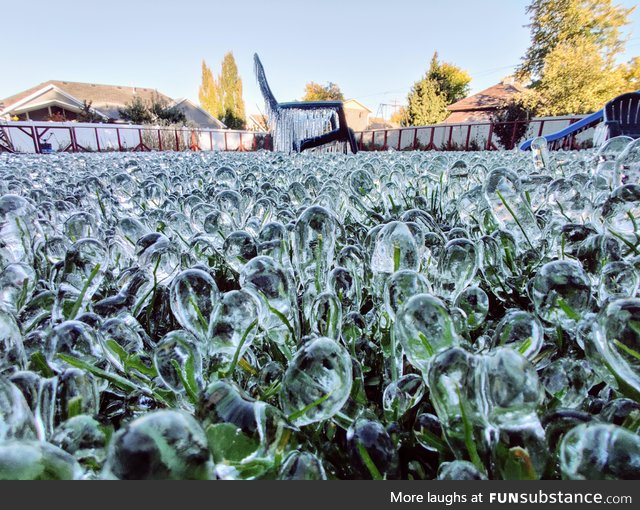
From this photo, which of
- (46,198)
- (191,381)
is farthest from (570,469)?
(46,198)

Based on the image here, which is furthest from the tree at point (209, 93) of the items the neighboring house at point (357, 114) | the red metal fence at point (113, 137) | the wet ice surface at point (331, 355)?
the wet ice surface at point (331, 355)

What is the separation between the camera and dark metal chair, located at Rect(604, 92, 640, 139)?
5445 millimetres

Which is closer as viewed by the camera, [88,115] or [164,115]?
[88,115]

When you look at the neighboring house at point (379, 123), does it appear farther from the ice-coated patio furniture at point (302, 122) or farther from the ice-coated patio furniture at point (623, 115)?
the ice-coated patio furniture at point (623, 115)

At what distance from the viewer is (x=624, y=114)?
5.83 meters

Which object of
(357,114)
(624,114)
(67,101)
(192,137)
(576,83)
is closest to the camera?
(624,114)

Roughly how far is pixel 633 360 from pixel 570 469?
153mm

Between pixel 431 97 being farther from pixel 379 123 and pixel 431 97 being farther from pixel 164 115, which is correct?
pixel 379 123

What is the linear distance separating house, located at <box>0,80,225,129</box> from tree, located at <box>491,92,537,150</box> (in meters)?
24.6

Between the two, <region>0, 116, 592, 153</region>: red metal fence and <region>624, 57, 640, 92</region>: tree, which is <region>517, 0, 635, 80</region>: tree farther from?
<region>0, 116, 592, 153</region>: red metal fence

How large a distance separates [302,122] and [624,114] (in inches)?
244

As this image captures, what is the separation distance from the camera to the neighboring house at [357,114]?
53812mm

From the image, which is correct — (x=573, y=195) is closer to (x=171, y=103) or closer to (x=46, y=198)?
(x=46, y=198)

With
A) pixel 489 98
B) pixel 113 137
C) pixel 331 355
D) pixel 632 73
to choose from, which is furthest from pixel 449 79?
pixel 331 355
